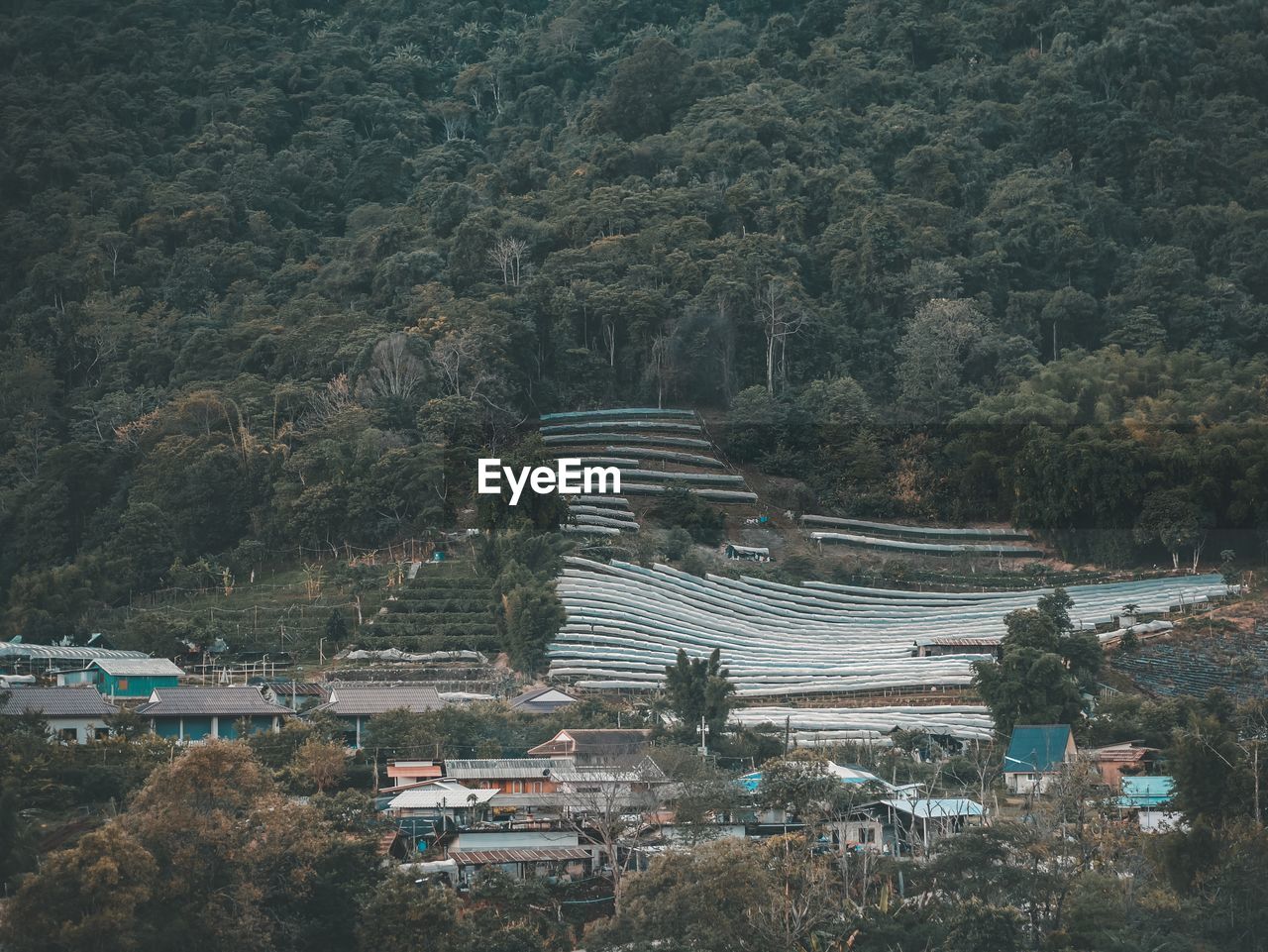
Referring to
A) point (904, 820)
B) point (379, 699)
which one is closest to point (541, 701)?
point (379, 699)

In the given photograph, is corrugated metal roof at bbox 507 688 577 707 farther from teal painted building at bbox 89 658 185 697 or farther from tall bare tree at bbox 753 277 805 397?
tall bare tree at bbox 753 277 805 397

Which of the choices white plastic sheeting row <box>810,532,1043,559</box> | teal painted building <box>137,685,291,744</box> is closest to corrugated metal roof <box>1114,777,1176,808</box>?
teal painted building <box>137,685,291,744</box>

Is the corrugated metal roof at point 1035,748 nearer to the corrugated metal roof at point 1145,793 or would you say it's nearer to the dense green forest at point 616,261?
the corrugated metal roof at point 1145,793

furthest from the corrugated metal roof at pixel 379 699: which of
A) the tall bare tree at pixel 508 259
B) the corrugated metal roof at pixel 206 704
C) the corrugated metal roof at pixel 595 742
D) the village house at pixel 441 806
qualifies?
the tall bare tree at pixel 508 259

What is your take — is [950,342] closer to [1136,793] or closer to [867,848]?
[1136,793]

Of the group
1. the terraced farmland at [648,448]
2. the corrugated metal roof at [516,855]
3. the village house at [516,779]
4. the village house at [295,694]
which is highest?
the terraced farmland at [648,448]

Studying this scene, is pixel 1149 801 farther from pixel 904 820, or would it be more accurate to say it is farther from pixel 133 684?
pixel 133 684
